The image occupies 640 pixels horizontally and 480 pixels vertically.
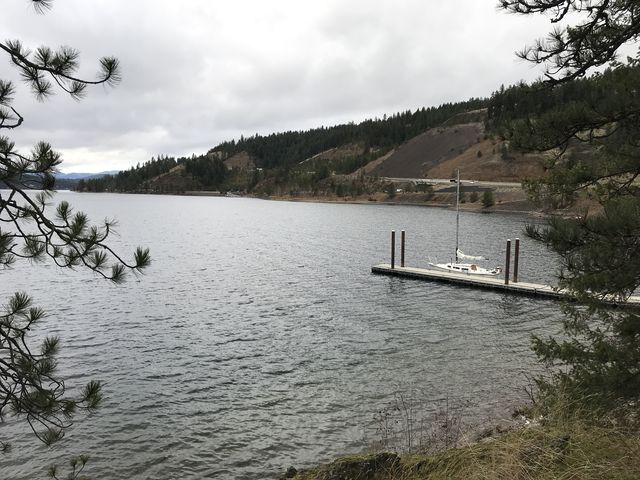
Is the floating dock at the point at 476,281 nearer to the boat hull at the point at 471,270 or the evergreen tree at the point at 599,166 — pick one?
the boat hull at the point at 471,270

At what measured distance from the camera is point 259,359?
17438mm

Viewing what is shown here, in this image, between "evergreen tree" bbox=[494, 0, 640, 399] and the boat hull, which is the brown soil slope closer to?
the boat hull

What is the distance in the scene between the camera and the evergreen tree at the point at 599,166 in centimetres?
686

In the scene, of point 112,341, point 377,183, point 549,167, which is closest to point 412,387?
point 549,167

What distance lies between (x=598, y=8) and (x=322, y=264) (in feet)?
111

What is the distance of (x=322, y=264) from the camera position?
1575 inches

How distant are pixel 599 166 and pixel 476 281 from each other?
881 inches

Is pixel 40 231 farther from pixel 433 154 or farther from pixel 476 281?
pixel 433 154

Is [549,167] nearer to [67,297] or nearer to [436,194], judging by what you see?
[67,297]

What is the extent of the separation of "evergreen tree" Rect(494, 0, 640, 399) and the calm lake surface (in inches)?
120

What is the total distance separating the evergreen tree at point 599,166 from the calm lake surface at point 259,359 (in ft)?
10.0

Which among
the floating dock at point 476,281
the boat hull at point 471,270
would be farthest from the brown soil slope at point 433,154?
the floating dock at point 476,281

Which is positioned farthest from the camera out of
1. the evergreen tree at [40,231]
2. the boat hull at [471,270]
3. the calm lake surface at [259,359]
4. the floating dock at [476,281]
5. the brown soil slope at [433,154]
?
the brown soil slope at [433,154]

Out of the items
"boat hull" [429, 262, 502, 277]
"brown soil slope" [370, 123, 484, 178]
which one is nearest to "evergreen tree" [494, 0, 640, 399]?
"boat hull" [429, 262, 502, 277]
